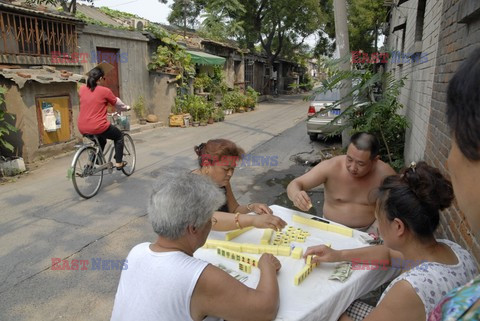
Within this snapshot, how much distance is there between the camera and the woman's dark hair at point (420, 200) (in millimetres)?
1598

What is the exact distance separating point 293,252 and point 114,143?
4589mm

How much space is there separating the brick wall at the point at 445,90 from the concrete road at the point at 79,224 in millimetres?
2182

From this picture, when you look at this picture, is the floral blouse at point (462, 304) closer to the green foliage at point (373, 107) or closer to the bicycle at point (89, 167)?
the green foliage at point (373, 107)

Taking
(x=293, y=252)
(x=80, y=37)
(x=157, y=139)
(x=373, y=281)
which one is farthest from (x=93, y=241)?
(x=80, y=37)

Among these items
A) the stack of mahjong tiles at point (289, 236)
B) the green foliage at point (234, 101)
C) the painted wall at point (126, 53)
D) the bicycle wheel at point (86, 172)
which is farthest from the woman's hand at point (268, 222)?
the green foliage at point (234, 101)

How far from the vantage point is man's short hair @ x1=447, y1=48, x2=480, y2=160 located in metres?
0.75

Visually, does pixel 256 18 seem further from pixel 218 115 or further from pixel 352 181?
pixel 352 181

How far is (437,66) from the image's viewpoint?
3.45 metres

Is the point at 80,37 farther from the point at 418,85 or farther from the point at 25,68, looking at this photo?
the point at 418,85

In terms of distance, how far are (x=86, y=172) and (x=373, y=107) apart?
4374 mm

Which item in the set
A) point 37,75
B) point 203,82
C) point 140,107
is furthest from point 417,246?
point 203,82

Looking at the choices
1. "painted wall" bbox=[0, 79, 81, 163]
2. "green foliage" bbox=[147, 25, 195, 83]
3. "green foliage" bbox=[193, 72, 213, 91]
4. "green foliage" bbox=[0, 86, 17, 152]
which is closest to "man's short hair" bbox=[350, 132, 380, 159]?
"green foliage" bbox=[0, 86, 17, 152]

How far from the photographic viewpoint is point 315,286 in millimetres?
1769

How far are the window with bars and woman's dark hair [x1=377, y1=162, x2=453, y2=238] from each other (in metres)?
7.75
